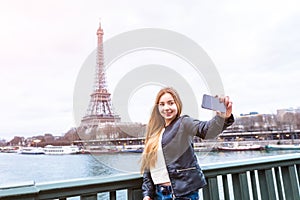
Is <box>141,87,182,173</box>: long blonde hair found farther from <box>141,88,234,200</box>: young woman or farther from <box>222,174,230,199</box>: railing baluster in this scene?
<box>222,174,230,199</box>: railing baluster

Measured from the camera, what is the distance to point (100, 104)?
81.6 inches

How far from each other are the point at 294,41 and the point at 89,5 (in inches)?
140

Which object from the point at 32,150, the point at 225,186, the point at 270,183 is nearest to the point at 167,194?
the point at 225,186

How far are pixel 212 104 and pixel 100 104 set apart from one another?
54.1 inches

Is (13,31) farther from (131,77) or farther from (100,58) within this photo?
(131,77)

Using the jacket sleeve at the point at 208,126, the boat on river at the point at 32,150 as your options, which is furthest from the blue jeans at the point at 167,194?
the boat on river at the point at 32,150

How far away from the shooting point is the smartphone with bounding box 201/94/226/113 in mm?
873

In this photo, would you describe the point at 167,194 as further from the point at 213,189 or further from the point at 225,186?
the point at 225,186

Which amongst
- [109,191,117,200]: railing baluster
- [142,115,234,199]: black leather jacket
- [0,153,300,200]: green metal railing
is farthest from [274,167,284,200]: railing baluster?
[109,191,117,200]: railing baluster

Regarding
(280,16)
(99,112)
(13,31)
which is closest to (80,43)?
(13,31)

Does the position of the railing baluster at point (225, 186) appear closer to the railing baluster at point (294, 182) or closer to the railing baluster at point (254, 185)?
the railing baluster at point (254, 185)

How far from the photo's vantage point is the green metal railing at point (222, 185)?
88 cm

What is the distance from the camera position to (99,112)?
6.64 feet

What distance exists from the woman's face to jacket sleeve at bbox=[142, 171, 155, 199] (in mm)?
260
